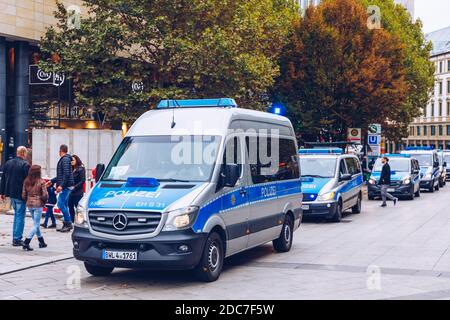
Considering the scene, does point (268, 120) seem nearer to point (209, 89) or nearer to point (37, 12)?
point (209, 89)

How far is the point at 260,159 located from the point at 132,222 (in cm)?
318

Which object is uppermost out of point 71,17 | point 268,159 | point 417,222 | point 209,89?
point 71,17

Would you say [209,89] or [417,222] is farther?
[209,89]

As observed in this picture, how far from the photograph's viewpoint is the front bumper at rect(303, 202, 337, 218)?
18141mm

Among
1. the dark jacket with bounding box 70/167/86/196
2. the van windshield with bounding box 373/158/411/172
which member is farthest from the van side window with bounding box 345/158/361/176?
the dark jacket with bounding box 70/167/86/196

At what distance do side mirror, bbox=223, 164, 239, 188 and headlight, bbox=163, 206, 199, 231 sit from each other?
1.00 m

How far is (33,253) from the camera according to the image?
1217 centimetres

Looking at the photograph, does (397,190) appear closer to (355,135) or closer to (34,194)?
(355,135)

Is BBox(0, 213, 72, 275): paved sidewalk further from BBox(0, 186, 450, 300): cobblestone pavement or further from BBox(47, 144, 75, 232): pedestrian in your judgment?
BBox(47, 144, 75, 232): pedestrian

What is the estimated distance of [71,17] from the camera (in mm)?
25625

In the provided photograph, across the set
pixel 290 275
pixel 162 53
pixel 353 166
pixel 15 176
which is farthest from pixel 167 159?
pixel 162 53

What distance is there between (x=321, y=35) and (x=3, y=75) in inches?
601

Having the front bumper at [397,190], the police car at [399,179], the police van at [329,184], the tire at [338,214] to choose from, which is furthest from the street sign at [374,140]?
the tire at [338,214]
